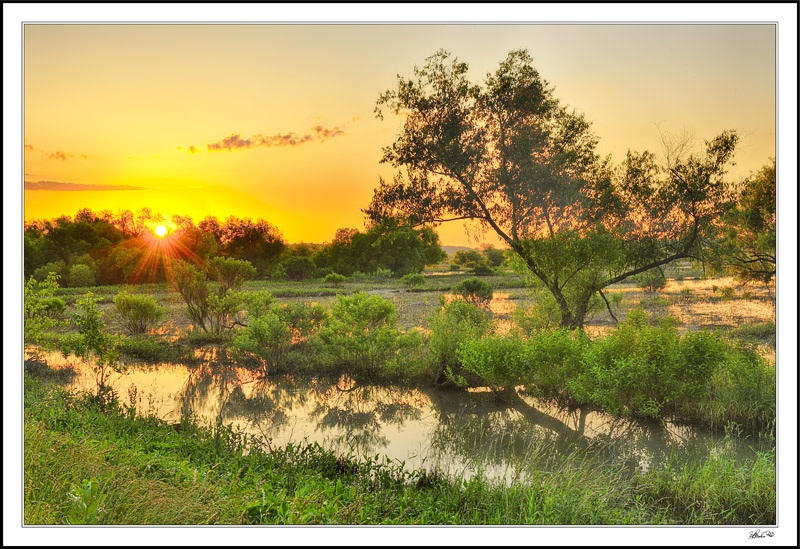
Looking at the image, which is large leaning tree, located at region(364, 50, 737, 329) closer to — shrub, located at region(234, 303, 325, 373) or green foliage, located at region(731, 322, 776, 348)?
green foliage, located at region(731, 322, 776, 348)

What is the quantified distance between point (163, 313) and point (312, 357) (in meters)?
4.69

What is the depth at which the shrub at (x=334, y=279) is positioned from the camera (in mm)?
12786

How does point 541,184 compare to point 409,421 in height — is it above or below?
above

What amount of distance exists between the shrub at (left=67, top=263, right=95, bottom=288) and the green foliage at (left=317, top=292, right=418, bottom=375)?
509cm

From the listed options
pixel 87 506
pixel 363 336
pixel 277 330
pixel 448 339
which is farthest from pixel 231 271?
pixel 87 506

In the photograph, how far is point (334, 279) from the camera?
13.3m

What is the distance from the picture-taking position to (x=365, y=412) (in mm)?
9570

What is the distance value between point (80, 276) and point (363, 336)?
618cm

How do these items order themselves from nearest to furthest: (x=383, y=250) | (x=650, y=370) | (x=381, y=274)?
1. (x=650, y=370)
2. (x=383, y=250)
3. (x=381, y=274)

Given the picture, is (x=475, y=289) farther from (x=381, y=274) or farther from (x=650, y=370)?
(x=650, y=370)

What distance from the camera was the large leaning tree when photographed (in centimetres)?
900

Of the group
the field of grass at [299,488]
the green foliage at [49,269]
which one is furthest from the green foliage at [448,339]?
the green foliage at [49,269]

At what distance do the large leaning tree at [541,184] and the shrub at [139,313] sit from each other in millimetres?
7350

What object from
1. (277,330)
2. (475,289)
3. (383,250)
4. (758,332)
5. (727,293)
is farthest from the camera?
(475,289)
